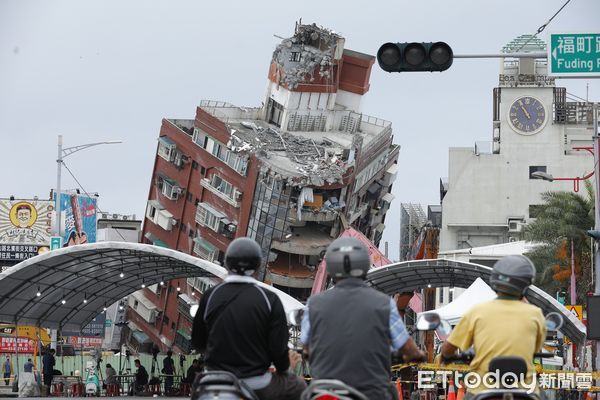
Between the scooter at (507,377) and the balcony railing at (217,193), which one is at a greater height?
the balcony railing at (217,193)

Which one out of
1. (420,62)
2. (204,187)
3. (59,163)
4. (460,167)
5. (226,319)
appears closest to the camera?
(226,319)

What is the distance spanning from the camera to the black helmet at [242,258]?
9820 millimetres

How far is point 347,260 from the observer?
29.7 feet

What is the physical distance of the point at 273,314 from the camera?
9.57 metres

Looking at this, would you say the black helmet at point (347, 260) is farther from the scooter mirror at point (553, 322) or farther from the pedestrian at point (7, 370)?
the pedestrian at point (7, 370)

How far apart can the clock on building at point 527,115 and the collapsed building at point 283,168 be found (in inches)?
346

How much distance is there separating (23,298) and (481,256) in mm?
48975

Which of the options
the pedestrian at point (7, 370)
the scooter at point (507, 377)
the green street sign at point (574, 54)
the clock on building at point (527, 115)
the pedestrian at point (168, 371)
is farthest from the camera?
the clock on building at point (527, 115)

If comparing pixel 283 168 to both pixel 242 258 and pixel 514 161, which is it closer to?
pixel 514 161

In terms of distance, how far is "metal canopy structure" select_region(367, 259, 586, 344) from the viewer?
3966cm

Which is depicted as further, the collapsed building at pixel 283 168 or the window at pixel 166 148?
the window at pixel 166 148

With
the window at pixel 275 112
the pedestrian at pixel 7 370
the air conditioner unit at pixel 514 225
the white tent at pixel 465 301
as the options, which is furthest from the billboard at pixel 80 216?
the white tent at pixel 465 301

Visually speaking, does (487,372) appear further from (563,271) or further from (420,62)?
(563,271)

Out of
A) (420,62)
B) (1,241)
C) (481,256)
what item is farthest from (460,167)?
(420,62)
